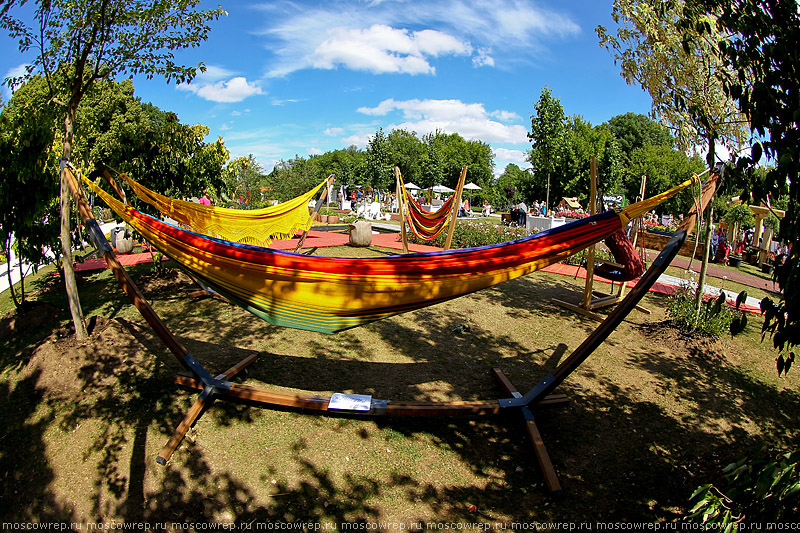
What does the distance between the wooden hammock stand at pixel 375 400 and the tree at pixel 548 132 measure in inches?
730

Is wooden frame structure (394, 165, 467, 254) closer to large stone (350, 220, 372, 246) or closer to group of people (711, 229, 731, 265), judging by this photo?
large stone (350, 220, 372, 246)

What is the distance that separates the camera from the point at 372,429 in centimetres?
318

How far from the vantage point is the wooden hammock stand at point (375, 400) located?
271cm

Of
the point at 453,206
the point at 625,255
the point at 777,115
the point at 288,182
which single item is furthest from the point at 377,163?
the point at 777,115

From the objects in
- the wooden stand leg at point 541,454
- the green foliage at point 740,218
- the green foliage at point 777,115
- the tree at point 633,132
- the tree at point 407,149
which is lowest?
the wooden stand leg at point 541,454

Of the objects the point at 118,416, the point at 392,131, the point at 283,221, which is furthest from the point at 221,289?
the point at 392,131

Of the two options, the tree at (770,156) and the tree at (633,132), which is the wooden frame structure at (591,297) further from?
the tree at (633,132)

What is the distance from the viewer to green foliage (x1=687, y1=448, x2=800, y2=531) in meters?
1.31

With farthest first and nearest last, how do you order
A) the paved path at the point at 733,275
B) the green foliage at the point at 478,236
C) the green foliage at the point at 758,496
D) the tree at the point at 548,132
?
the tree at the point at 548,132, the green foliage at the point at 478,236, the paved path at the point at 733,275, the green foliage at the point at 758,496

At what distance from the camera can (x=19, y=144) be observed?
386 cm

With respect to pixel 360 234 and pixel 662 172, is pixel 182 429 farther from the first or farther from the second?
pixel 662 172

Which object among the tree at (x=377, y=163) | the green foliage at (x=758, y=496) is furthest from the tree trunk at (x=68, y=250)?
the tree at (x=377, y=163)

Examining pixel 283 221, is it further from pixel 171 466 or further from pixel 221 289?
pixel 171 466

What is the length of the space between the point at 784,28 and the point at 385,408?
110 inches
